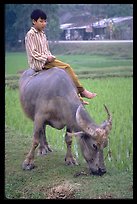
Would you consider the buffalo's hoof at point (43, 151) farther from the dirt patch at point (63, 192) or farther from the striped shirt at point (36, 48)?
the striped shirt at point (36, 48)

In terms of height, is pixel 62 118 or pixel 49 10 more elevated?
pixel 49 10

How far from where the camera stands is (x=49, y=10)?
10.9ft

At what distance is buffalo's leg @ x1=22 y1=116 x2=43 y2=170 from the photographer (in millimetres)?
3148

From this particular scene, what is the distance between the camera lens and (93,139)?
9.48 feet

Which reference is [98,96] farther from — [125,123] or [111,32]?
[111,32]

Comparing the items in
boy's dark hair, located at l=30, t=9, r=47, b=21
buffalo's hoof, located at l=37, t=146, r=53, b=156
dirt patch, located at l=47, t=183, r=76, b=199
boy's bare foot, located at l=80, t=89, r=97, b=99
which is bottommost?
dirt patch, located at l=47, t=183, r=76, b=199

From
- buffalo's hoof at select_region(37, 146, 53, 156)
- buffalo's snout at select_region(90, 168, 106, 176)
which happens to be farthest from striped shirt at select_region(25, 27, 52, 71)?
buffalo's snout at select_region(90, 168, 106, 176)

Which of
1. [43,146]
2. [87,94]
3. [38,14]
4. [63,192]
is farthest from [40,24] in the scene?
[63,192]

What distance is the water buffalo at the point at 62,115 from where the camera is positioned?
290cm

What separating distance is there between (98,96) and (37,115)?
2.15 ft

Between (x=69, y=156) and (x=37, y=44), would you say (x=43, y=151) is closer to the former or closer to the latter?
(x=69, y=156)

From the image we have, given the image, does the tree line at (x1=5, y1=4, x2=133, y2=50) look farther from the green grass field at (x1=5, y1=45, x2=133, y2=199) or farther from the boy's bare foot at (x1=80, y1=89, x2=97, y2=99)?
the boy's bare foot at (x1=80, y1=89, x2=97, y2=99)

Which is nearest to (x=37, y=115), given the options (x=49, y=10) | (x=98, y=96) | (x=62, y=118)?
(x=62, y=118)

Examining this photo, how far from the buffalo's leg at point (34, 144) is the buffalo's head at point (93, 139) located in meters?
0.39
